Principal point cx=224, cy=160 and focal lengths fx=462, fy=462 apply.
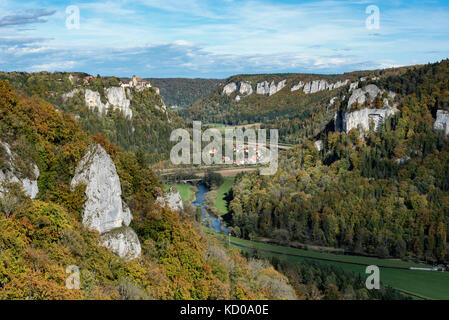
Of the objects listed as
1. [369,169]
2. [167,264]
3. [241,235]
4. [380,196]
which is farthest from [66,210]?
[369,169]

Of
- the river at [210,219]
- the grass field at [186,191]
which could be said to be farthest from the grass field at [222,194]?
the grass field at [186,191]

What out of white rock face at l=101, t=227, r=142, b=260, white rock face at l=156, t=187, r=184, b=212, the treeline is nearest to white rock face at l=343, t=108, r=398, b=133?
white rock face at l=156, t=187, r=184, b=212

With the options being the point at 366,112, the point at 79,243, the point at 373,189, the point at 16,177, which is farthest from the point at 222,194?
the point at 79,243

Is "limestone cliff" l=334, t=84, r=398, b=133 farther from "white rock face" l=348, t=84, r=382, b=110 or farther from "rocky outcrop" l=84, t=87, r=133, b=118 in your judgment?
"rocky outcrop" l=84, t=87, r=133, b=118

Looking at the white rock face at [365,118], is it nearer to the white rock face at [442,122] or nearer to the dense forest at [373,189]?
the dense forest at [373,189]

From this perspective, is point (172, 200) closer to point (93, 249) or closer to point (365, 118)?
point (93, 249)
